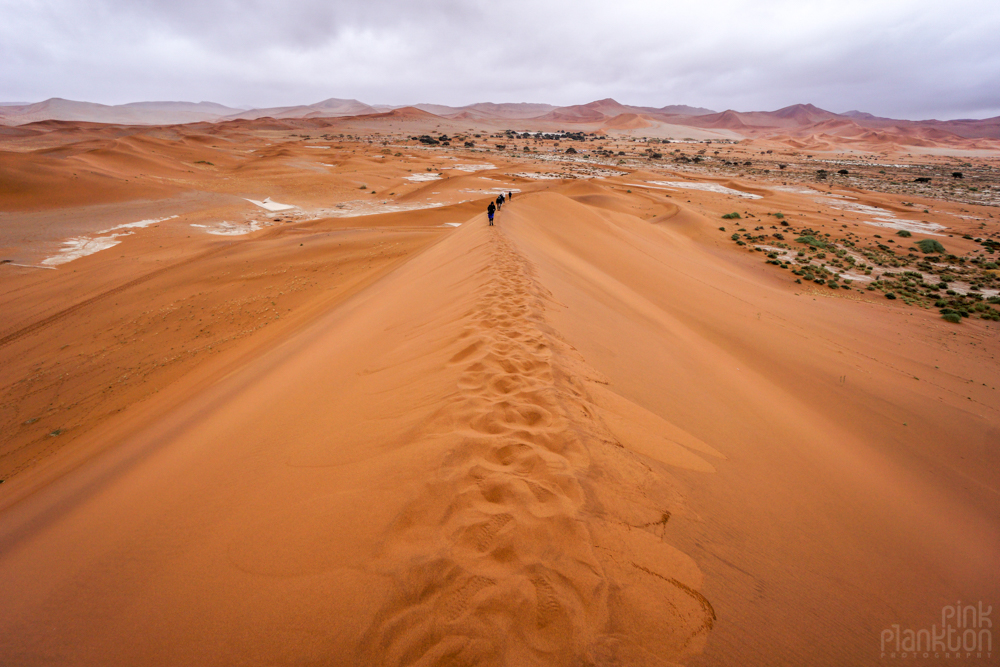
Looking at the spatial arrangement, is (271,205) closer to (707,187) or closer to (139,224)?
(139,224)

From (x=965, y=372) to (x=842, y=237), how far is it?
42.9 feet

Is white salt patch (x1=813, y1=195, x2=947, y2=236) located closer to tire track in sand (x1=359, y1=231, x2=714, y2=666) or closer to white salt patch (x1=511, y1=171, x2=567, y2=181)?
white salt patch (x1=511, y1=171, x2=567, y2=181)

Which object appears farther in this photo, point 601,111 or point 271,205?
point 601,111

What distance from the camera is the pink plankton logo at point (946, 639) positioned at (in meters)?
1.96

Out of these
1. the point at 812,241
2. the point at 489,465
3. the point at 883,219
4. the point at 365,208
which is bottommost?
the point at 812,241

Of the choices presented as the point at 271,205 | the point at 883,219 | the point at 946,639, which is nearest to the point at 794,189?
the point at 883,219

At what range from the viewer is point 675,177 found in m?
31.1

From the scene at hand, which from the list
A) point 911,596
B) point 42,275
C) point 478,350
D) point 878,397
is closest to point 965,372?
point 878,397

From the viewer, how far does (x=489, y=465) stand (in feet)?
7.50

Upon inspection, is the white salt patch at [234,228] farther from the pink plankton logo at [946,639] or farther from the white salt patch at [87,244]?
the pink plankton logo at [946,639]

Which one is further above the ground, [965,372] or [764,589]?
[764,589]

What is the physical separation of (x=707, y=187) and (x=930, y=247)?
14.9 m

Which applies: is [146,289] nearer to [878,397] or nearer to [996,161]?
[878,397]

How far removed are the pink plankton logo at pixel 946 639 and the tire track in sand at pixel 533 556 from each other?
43.5 inches
